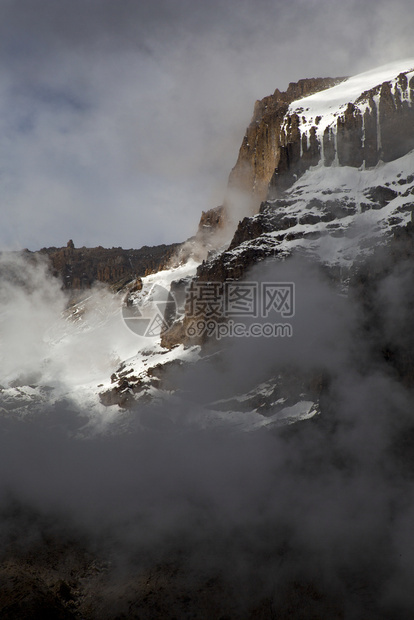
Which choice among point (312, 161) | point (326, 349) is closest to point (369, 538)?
point (326, 349)

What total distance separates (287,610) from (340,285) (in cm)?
8905

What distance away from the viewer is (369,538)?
10619cm

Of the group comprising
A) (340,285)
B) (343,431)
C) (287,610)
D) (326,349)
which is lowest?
(287,610)

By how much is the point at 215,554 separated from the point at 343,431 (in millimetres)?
41085

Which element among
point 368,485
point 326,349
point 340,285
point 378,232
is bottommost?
point 368,485

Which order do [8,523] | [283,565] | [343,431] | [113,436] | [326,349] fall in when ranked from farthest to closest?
[113,436]
[326,349]
[343,431]
[8,523]
[283,565]

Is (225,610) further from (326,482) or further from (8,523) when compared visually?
(8,523)

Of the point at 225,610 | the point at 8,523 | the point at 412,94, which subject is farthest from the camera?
the point at 412,94

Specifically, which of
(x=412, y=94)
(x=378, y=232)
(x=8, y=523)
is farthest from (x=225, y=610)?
(x=412, y=94)

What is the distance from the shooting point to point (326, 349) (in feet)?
479

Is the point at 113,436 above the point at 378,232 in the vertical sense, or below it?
below

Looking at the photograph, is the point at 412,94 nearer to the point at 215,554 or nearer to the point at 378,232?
the point at 378,232

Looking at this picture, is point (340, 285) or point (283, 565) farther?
point (340, 285)

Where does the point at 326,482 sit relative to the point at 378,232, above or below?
below
